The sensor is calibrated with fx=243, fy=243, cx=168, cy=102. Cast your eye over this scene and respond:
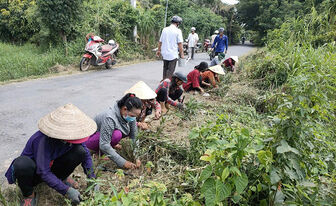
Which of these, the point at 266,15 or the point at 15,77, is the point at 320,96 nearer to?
the point at 15,77

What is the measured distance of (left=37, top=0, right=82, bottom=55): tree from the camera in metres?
7.34

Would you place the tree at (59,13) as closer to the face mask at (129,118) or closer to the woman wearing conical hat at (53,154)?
the face mask at (129,118)

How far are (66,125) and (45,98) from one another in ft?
10.6

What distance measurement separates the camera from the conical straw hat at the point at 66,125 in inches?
76.6

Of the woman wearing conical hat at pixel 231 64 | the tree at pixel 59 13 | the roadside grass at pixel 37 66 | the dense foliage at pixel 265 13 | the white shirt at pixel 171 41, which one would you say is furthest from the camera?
the dense foliage at pixel 265 13

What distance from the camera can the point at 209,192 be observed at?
1.62m

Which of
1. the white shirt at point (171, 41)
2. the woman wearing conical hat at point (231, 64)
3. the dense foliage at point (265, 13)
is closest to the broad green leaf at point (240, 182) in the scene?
the white shirt at point (171, 41)

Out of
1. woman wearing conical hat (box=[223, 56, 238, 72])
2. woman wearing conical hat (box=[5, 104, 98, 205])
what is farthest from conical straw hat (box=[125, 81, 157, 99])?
woman wearing conical hat (box=[223, 56, 238, 72])

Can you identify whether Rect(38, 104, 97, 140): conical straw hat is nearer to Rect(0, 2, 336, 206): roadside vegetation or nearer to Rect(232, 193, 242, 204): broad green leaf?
Rect(0, 2, 336, 206): roadside vegetation

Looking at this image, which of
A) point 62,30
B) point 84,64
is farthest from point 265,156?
point 62,30

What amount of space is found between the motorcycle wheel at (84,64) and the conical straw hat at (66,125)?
5822 millimetres

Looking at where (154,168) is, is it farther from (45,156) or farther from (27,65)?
(27,65)

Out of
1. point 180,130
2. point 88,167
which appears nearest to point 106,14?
point 180,130

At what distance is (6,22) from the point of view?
11570 mm
